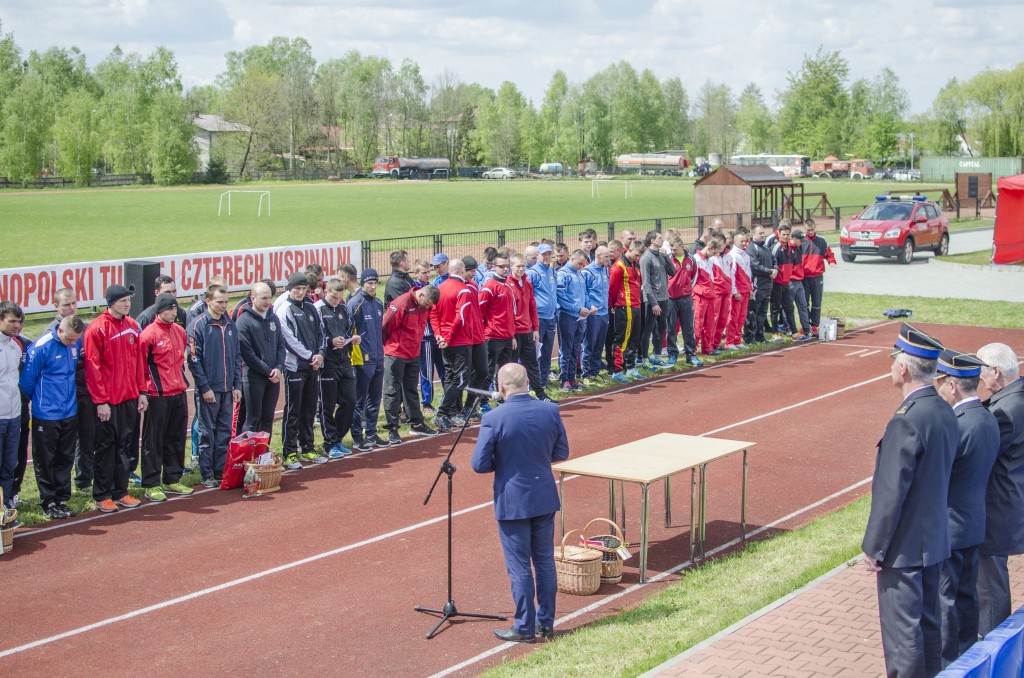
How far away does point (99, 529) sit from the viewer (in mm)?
10172

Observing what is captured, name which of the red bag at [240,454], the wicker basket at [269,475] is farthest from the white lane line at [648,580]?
the red bag at [240,454]

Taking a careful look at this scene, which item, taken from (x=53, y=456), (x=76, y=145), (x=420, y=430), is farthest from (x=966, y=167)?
(x=53, y=456)

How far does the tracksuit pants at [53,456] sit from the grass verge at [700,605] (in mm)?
5660

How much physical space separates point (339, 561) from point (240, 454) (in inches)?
104

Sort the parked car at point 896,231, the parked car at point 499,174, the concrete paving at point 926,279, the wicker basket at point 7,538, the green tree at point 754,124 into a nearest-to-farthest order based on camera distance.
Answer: the wicker basket at point 7,538 < the concrete paving at point 926,279 < the parked car at point 896,231 < the parked car at point 499,174 < the green tree at point 754,124

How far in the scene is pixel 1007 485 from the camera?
22.2ft

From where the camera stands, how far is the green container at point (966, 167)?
8044 cm

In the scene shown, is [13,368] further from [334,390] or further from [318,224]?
[318,224]

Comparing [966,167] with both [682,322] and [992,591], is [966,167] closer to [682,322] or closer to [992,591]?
[682,322]

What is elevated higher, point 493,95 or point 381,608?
point 493,95

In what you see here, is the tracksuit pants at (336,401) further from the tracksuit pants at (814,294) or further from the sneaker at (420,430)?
the tracksuit pants at (814,294)

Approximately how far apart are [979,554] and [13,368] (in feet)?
27.9

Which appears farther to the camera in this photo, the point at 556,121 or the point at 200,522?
the point at 556,121

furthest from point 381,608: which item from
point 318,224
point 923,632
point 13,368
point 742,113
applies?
point 742,113
